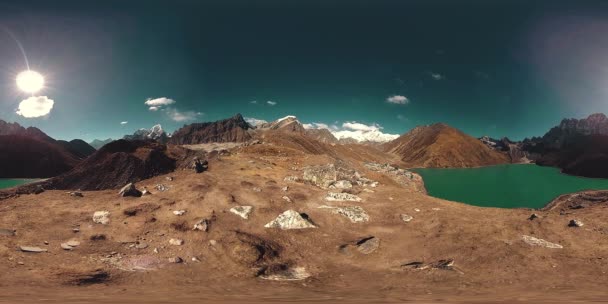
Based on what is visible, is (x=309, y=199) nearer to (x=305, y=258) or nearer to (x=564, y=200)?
(x=305, y=258)

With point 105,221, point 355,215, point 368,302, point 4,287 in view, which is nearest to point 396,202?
point 355,215

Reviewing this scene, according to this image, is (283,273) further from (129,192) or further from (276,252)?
(129,192)

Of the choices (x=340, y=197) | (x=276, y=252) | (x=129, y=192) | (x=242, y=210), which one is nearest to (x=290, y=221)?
(x=242, y=210)

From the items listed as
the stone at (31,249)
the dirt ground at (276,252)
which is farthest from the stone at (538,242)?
the stone at (31,249)

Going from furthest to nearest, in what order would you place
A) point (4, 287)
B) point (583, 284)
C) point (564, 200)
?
point (564, 200) < point (583, 284) < point (4, 287)

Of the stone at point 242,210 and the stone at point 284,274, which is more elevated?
the stone at point 242,210

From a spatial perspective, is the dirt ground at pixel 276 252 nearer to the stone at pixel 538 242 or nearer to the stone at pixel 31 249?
the stone at pixel 31 249

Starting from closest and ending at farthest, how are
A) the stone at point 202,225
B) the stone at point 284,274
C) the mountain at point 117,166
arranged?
the stone at point 284,274
the stone at point 202,225
the mountain at point 117,166

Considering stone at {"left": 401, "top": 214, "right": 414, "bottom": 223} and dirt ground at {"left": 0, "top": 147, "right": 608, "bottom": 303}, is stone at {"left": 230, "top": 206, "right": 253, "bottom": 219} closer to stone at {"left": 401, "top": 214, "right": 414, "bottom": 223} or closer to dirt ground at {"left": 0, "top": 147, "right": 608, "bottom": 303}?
dirt ground at {"left": 0, "top": 147, "right": 608, "bottom": 303}
